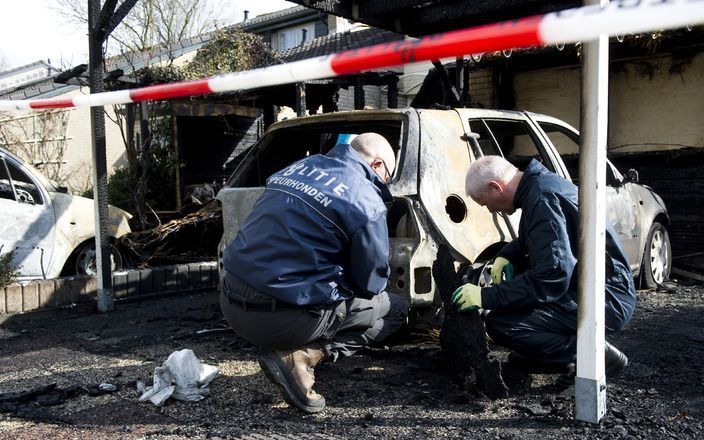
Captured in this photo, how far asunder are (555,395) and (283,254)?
1.65m

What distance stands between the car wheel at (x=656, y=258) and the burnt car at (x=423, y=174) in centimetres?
141

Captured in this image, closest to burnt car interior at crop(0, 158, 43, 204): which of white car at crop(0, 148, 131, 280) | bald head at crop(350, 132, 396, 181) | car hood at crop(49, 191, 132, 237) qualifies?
white car at crop(0, 148, 131, 280)

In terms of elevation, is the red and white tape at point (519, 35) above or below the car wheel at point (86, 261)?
above

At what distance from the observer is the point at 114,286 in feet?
21.3

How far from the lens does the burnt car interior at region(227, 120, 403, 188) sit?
4.76m

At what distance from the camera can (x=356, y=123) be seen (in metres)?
4.43

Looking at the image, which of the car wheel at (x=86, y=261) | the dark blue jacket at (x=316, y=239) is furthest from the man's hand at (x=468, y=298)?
the car wheel at (x=86, y=261)

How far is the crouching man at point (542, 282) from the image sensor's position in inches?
127

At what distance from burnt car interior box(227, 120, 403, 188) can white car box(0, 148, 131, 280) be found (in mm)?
2834

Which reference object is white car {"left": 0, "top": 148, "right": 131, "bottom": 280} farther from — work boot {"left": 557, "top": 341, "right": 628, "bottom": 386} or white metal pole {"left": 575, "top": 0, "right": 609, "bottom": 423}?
white metal pole {"left": 575, "top": 0, "right": 609, "bottom": 423}

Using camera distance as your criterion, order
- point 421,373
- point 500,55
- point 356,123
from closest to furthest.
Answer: point 421,373, point 356,123, point 500,55

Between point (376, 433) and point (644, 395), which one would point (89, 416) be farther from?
point (644, 395)

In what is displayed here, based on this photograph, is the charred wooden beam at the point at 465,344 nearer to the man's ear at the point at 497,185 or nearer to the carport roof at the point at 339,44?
the man's ear at the point at 497,185

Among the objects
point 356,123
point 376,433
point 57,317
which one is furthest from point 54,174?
point 376,433
